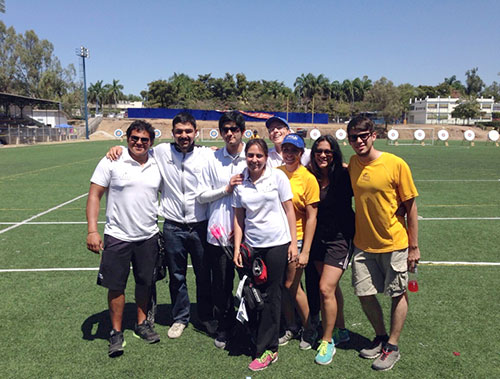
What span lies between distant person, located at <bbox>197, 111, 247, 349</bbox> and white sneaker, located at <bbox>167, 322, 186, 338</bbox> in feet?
1.22

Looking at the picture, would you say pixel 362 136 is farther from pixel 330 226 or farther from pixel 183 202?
pixel 183 202

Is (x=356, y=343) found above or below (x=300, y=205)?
below


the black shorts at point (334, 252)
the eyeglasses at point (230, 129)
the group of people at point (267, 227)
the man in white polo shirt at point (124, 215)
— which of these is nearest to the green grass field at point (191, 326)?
the group of people at point (267, 227)

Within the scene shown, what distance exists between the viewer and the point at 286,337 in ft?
12.4

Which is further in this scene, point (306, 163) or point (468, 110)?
point (468, 110)

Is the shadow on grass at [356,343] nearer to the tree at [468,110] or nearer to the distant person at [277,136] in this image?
the distant person at [277,136]

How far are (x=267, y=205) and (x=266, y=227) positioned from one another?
18 cm

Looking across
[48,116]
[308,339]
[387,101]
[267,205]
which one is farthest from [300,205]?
[387,101]

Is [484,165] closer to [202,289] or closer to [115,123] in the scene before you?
[202,289]

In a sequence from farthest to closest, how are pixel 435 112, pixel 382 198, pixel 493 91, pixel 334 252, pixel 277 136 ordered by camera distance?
pixel 493 91
pixel 435 112
pixel 277 136
pixel 334 252
pixel 382 198

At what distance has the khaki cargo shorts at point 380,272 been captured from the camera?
10.8ft

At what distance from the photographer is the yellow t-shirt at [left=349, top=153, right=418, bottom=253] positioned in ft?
10.5

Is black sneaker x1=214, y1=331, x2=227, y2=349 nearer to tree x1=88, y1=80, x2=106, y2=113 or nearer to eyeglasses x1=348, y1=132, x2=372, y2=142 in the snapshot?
eyeglasses x1=348, y1=132, x2=372, y2=142

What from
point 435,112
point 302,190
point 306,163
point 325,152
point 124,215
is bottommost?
point 124,215
